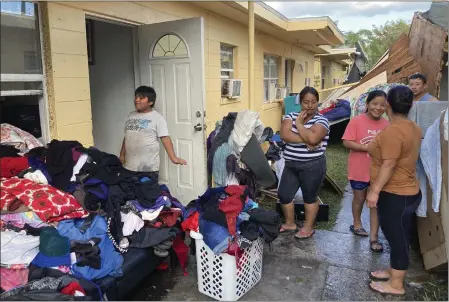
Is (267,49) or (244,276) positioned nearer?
(244,276)

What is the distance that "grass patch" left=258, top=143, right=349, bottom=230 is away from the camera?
14.1ft

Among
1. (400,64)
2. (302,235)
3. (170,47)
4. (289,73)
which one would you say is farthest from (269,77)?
(302,235)

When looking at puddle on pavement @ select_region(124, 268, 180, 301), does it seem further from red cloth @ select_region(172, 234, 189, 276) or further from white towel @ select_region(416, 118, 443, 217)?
white towel @ select_region(416, 118, 443, 217)

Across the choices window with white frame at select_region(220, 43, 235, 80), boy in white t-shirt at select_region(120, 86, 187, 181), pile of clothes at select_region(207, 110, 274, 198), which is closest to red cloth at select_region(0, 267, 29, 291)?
boy in white t-shirt at select_region(120, 86, 187, 181)

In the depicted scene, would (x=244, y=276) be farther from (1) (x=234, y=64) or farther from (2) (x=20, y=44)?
(1) (x=234, y=64)

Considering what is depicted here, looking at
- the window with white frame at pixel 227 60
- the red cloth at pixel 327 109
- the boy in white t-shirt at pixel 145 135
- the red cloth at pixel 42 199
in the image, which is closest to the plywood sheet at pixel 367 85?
the red cloth at pixel 327 109

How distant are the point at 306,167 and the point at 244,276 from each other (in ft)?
4.16

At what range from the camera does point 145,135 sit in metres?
3.48

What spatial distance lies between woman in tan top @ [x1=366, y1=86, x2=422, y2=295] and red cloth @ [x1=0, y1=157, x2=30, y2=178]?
7.95 feet

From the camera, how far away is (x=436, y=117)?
3096 millimetres

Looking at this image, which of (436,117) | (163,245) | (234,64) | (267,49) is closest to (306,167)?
(436,117)

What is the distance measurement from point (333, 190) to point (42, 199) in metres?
4.04

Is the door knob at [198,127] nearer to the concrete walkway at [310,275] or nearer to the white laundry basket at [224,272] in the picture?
the concrete walkway at [310,275]

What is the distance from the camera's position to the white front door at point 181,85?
4.00m
